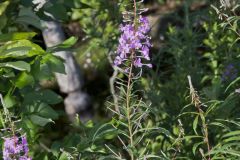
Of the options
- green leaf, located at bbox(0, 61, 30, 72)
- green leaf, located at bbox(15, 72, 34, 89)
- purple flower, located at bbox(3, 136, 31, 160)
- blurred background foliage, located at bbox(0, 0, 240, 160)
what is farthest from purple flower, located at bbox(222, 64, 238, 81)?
purple flower, located at bbox(3, 136, 31, 160)

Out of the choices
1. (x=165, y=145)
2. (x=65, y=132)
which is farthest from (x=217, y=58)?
(x=65, y=132)

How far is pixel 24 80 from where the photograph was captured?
2.55 meters

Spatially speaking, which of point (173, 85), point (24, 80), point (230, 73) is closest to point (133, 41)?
point (24, 80)

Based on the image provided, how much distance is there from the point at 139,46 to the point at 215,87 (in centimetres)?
119

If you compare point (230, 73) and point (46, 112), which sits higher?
point (46, 112)

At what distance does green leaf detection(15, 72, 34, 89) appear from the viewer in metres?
2.54

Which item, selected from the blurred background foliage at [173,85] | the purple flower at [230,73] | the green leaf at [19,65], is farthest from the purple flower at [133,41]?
the purple flower at [230,73]

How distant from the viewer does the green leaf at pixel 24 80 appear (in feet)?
8.35

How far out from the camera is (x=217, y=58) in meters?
4.09

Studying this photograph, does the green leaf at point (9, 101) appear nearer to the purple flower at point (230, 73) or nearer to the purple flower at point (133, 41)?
the purple flower at point (133, 41)

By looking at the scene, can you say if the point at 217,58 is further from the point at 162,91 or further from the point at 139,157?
the point at 139,157

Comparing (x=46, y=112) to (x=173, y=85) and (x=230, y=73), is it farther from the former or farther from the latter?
(x=173, y=85)

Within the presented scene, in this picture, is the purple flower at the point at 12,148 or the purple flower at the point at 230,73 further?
the purple flower at the point at 230,73

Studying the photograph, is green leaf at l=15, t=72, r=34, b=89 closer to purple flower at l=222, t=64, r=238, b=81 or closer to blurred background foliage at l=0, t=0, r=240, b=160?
blurred background foliage at l=0, t=0, r=240, b=160
